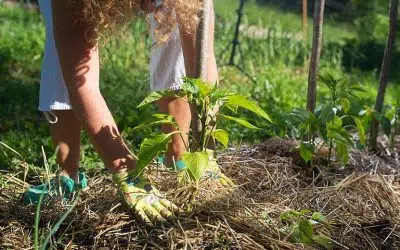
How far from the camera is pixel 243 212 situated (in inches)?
85.2

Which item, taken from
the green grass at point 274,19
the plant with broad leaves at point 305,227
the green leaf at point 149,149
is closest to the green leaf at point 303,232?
the plant with broad leaves at point 305,227

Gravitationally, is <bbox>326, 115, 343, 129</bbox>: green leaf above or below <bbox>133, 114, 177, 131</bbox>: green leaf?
below

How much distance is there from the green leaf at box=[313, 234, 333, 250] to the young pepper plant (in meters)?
0.36

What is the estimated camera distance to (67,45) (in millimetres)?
2203

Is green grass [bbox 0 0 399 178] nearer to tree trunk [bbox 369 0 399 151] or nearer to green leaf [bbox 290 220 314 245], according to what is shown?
tree trunk [bbox 369 0 399 151]

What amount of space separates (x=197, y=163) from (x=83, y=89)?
47 cm

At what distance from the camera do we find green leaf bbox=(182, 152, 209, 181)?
1.92 metres

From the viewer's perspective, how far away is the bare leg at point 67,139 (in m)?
2.54

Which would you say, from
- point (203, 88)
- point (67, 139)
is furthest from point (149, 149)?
point (67, 139)

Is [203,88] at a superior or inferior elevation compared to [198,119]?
superior

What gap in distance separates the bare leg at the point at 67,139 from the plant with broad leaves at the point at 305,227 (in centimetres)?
81

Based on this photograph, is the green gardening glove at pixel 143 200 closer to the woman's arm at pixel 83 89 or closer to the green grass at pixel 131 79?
the woman's arm at pixel 83 89

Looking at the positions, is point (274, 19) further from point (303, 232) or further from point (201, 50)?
point (303, 232)

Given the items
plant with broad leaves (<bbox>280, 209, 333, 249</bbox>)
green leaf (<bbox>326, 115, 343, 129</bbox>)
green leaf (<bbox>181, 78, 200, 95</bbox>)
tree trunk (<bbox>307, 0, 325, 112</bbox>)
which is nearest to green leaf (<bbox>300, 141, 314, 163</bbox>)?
green leaf (<bbox>326, 115, 343, 129</bbox>)
